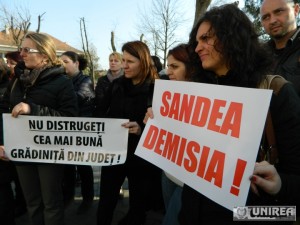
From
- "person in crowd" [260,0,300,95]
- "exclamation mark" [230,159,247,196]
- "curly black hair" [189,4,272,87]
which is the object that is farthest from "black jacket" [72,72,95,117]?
"exclamation mark" [230,159,247,196]

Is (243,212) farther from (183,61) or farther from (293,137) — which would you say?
(183,61)

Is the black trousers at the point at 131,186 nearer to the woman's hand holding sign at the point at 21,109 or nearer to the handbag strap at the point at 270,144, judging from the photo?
the woman's hand holding sign at the point at 21,109

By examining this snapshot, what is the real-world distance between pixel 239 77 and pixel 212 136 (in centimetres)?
30

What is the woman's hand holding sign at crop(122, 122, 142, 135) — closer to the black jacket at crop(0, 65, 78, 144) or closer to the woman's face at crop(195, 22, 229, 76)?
the black jacket at crop(0, 65, 78, 144)

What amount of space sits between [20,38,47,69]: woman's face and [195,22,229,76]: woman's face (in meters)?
1.63

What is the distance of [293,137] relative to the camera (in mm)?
1089

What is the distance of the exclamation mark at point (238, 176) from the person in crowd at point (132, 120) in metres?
1.50

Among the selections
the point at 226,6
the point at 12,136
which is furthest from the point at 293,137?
the point at 12,136

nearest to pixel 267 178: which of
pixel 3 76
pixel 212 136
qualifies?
pixel 212 136

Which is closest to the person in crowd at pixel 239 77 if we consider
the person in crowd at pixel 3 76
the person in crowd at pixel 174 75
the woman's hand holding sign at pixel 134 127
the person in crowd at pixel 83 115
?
the person in crowd at pixel 174 75

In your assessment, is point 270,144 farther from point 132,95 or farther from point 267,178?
point 132,95

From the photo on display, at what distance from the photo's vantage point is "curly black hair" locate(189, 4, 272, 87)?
1232 mm

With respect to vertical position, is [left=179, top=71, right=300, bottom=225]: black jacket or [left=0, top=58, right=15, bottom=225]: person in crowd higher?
[left=179, top=71, right=300, bottom=225]: black jacket

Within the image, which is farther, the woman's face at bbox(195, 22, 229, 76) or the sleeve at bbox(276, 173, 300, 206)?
the woman's face at bbox(195, 22, 229, 76)
